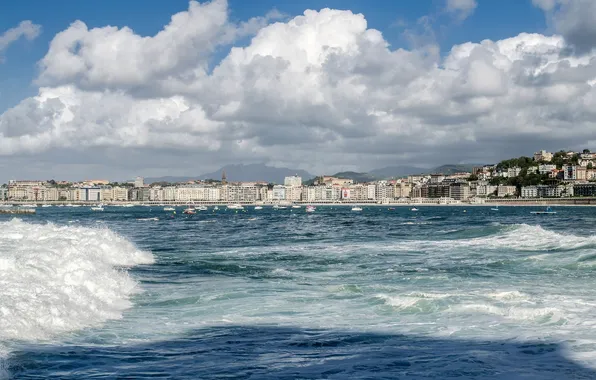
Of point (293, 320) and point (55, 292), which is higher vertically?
point (55, 292)

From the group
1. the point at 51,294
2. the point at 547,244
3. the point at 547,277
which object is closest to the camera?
the point at 51,294

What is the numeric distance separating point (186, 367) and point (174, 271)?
49.5ft

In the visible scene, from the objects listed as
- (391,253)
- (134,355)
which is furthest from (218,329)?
(391,253)

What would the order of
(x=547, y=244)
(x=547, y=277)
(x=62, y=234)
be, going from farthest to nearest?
(x=547, y=244) < (x=62, y=234) < (x=547, y=277)

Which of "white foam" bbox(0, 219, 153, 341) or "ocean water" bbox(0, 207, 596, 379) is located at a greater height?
"white foam" bbox(0, 219, 153, 341)

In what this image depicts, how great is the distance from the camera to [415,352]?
11938 mm

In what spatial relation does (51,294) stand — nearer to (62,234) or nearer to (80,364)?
(80,364)

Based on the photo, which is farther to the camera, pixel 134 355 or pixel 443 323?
pixel 443 323

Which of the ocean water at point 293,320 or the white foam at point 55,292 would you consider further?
the white foam at point 55,292

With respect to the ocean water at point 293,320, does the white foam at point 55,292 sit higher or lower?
higher

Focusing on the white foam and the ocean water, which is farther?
the white foam

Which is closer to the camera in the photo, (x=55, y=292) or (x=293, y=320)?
(x=293, y=320)

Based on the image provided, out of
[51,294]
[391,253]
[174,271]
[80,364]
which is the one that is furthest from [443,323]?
[391,253]

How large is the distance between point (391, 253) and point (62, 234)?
1607cm
